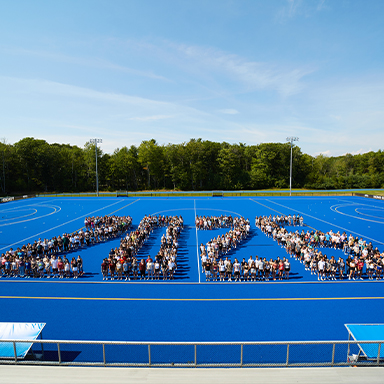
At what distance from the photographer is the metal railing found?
621 cm

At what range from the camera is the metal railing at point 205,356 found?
6211 mm

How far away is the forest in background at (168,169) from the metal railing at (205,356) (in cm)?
7370

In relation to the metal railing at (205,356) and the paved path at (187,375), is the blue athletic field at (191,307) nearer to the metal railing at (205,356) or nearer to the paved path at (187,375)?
the metal railing at (205,356)

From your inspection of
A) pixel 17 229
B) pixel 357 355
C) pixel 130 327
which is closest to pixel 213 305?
pixel 130 327

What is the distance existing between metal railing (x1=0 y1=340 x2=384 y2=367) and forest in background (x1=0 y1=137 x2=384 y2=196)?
7370 centimetres

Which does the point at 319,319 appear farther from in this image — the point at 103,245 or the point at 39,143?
the point at 39,143

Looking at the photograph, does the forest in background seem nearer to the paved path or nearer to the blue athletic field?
the blue athletic field

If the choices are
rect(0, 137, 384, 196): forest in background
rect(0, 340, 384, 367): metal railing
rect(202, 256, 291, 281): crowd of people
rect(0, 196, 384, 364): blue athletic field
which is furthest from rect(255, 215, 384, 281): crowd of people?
rect(0, 137, 384, 196): forest in background

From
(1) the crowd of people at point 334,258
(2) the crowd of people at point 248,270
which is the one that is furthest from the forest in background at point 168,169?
(2) the crowd of people at point 248,270

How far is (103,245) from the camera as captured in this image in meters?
22.1

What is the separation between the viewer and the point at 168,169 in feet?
276

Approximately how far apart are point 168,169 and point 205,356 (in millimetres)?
78609

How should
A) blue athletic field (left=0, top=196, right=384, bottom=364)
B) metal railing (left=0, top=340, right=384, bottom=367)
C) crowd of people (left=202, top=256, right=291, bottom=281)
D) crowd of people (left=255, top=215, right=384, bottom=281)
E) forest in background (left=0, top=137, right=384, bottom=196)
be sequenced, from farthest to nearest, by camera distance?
forest in background (left=0, top=137, right=384, bottom=196) < crowd of people (left=255, top=215, right=384, bottom=281) < crowd of people (left=202, top=256, right=291, bottom=281) < blue athletic field (left=0, top=196, right=384, bottom=364) < metal railing (left=0, top=340, right=384, bottom=367)

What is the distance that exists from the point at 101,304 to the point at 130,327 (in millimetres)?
2615
